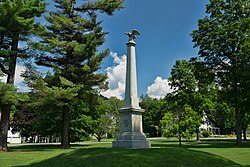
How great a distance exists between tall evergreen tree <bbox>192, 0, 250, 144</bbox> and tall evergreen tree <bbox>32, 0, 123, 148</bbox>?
9.73 metres

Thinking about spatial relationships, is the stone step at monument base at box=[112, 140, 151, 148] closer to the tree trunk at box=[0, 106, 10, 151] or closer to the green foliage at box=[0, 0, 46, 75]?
the tree trunk at box=[0, 106, 10, 151]

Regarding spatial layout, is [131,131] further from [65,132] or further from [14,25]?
[14,25]

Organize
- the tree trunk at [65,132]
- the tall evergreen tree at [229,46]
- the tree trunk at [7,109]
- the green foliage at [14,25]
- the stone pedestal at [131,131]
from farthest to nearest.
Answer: the tall evergreen tree at [229,46] → the tree trunk at [65,132] → the tree trunk at [7,109] → the green foliage at [14,25] → the stone pedestal at [131,131]

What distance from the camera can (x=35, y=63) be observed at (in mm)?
20484

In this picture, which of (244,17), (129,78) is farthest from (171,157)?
(244,17)

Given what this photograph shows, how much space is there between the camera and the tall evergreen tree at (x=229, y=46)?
22.3 m

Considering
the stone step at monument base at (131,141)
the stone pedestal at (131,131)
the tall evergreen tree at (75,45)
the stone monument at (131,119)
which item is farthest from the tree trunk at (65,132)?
the stone step at monument base at (131,141)

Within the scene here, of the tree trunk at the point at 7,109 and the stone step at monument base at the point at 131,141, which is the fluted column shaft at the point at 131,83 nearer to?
the stone step at monument base at the point at 131,141

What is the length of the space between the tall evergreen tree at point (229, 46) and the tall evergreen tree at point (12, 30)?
1554cm

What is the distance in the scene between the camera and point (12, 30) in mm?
17500

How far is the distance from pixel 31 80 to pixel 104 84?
5.55 m

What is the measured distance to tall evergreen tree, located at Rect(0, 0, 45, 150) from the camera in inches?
632

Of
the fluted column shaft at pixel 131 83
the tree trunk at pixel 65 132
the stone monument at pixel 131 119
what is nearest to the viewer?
the stone monument at pixel 131 119

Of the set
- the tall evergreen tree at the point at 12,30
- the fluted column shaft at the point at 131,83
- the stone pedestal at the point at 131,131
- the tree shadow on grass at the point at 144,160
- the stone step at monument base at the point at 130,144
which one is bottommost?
the tree shadow on grass at the point at 144,160
